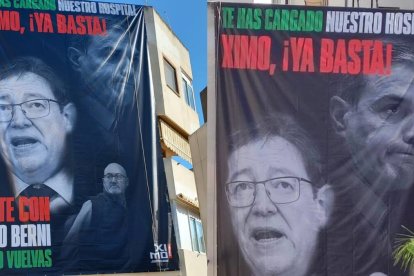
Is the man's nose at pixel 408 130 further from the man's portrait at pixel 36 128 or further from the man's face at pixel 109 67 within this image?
the man's portrait at pixel 36 128

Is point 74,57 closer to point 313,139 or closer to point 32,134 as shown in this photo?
point 32,134

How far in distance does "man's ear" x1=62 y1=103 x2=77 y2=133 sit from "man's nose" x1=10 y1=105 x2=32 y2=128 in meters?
0.85

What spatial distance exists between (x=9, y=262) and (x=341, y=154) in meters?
7.49

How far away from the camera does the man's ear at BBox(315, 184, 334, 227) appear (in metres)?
18.3

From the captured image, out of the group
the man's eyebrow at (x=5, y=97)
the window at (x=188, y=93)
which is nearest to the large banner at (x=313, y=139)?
the man's eyebrow at (x=5, y=97)

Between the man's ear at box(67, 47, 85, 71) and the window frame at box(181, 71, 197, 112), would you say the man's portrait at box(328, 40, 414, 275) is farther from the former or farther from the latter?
the window frame at box(181, 71, 197, 112)

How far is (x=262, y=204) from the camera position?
59.9 ft

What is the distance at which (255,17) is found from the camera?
742 inches

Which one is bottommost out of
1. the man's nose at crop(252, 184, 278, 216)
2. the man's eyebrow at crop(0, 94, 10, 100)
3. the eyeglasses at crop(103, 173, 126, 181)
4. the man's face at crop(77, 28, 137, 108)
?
the man's nose at crop(252, 184, 278, 216)

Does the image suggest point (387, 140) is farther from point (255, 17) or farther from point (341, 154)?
point (255, 17)

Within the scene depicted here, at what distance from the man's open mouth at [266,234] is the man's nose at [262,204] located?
1.15 ft

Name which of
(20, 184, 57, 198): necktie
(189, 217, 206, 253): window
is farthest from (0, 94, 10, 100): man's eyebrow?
(189, 217, 206, 253): window

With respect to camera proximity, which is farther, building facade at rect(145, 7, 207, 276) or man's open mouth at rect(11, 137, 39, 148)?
building facade at rect(145, 7, 207, 276)

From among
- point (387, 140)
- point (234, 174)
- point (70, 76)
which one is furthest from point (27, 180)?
point (387, 140)
